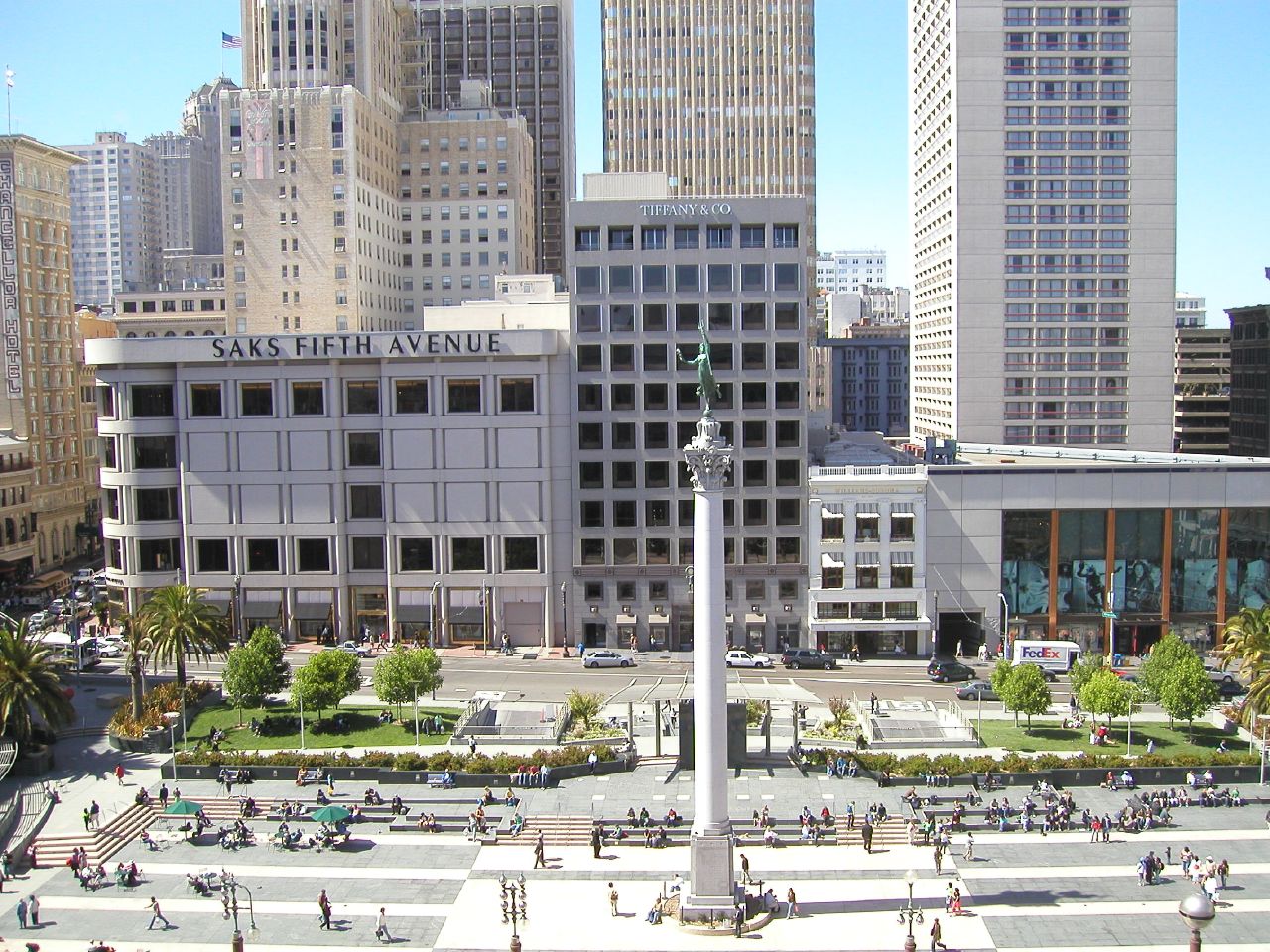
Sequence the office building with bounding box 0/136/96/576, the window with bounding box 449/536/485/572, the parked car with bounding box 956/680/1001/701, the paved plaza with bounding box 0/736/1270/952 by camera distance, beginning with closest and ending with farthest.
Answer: the paved plaza with bounding box 0/736/1270/952, the parked car with bounding box 956/680/1001/701, the window with bounding box 449/536/485/572, the office building with bounding box 0/136/96/576

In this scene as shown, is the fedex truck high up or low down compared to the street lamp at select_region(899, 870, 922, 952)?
up

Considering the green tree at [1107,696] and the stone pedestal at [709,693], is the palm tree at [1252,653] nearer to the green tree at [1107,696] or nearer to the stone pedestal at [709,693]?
the green tree at [1107,696]

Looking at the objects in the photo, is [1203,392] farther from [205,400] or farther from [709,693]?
→ [709,693]

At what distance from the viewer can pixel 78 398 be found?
500ft

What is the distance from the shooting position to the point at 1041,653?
92500 millimetres

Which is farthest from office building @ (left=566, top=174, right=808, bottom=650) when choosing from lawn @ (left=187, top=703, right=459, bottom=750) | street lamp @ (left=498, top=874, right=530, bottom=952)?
street lamp @ (left=498, top=874, right=530, bottom=952)

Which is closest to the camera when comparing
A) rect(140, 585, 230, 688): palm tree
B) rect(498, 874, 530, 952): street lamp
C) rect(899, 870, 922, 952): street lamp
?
rect(899, 870, 922, 952): street lamp

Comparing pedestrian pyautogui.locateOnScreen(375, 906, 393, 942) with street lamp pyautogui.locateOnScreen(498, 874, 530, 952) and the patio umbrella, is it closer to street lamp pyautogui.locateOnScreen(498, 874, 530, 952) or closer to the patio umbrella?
street lamp pyautogui.locateOnScreen(498, 874, 530, 952)

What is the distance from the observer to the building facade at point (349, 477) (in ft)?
329

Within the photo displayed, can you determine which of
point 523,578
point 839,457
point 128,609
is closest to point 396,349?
point 523,578

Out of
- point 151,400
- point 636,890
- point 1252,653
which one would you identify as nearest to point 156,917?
point 636,890

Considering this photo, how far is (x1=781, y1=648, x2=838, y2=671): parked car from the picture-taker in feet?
311

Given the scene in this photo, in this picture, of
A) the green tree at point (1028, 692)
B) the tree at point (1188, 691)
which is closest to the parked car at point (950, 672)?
the green tree at point (1028, 692)

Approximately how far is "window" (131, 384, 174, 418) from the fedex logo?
219ft
